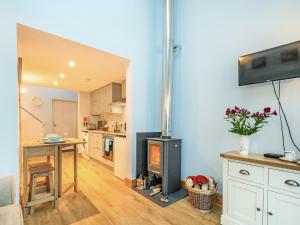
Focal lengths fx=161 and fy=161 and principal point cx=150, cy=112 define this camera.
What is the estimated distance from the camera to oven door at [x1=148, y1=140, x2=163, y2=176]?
254 cm

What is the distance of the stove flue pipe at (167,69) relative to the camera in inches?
110

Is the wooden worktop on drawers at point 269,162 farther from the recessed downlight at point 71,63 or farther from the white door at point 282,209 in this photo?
the recessed downlight at point 71,63

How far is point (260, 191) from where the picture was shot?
155 cm

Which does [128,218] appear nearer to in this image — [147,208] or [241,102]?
[147,208]

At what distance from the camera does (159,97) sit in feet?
10.7

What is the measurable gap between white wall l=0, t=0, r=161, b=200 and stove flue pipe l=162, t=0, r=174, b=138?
16.5 inches

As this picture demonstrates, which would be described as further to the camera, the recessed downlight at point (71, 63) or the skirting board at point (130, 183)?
the recessed downlight at point (71, 63)

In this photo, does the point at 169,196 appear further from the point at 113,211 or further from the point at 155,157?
the point at 113,211

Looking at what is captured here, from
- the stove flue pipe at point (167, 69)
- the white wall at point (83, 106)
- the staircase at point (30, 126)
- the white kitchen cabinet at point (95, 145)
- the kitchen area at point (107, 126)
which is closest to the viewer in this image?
the stove flue pipe at point (167, 69)

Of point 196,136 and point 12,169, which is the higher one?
point 196,136

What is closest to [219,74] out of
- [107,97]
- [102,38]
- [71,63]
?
[102,38]

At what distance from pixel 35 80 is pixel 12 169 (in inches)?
128

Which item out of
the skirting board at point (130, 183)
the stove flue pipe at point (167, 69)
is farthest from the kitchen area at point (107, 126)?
the stove flue pipe at point (167, 69)

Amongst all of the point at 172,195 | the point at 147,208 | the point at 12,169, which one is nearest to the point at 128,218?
the point at 147,208
